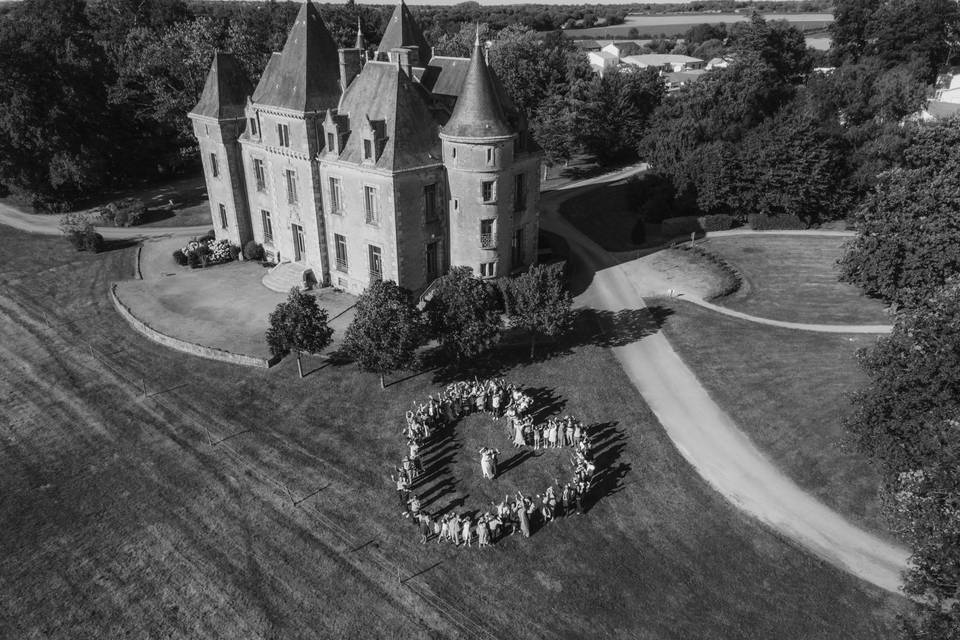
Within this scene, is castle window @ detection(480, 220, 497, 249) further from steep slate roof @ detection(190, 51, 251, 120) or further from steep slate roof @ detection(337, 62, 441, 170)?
steep slate roof @ detection(190, 51, 251, 120)

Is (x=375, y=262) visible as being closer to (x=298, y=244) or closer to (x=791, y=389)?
(x=298, y=244)

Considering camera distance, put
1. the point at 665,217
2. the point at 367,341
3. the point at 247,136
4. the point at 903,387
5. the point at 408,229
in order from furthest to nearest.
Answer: the point at 665,217
the point at 247,136
the point at 408,229
the point at 367,341
the point at 903,387

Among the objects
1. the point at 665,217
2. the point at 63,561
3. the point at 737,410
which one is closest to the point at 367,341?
the point at 63,561

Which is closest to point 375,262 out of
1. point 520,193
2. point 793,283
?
point 520,193

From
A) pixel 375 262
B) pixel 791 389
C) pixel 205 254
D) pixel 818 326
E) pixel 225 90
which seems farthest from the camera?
pixel 205 254

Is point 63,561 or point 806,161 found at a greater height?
point 806,161

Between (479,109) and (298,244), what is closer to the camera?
(479,109)

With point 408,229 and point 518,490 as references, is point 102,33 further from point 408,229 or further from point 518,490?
point 518,490

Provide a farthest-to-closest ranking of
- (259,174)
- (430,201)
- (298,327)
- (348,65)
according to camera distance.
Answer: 1. (259,174)
2. (348,65)
3. (430,201)
4. (298,327)
